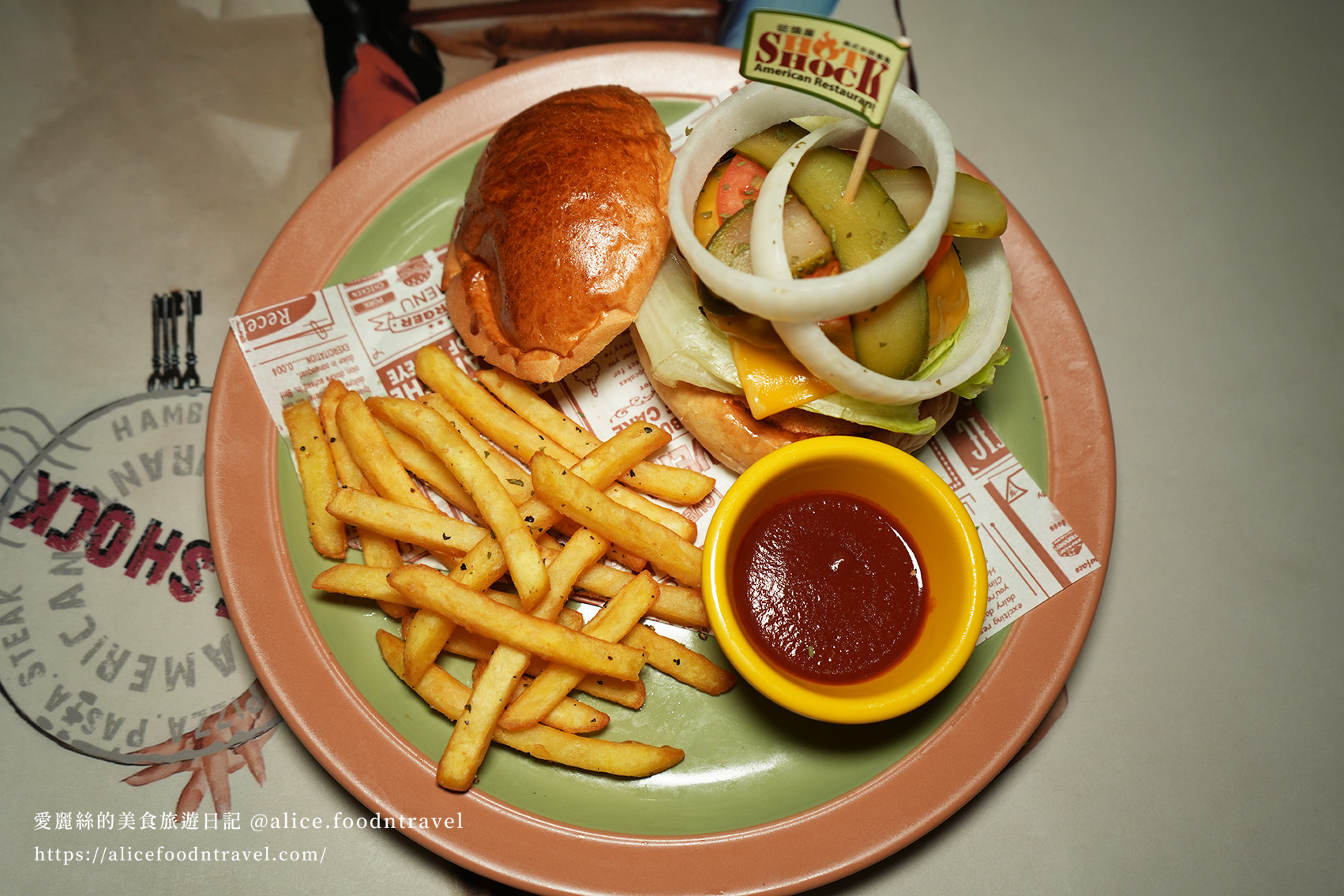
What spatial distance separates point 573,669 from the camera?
6.39 ft

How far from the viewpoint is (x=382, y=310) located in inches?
97.4

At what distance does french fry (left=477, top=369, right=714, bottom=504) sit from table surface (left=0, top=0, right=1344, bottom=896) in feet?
4.02

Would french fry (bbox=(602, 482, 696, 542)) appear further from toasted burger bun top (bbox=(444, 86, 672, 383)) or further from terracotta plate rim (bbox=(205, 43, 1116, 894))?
terracotta plate rim (bbox=(205, 43, 1116, 894))

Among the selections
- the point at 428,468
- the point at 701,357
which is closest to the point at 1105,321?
the point at 701,357

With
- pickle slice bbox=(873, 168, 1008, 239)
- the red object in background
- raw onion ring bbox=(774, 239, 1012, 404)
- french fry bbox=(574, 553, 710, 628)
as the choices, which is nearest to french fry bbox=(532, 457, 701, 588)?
french fry bbox=(574, 553, 710, 628)

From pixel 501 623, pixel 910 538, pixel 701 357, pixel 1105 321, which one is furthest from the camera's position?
pixel 1105 321

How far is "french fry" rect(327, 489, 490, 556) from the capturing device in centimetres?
196

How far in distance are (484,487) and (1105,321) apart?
7.91 feet

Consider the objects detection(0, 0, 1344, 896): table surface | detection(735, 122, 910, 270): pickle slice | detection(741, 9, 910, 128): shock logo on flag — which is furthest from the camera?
detection(0, 0, 1344, 896): table surface

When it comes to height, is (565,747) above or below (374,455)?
below

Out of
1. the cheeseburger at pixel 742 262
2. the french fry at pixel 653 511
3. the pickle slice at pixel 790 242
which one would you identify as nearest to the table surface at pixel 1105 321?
the cheeseburger at pixel 742 262

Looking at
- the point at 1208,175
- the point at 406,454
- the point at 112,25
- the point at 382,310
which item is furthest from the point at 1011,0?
the point at 112,25

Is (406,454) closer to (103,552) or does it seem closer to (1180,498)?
(103,552)

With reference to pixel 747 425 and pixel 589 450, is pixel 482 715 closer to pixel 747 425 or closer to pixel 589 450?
pixel 589 450
